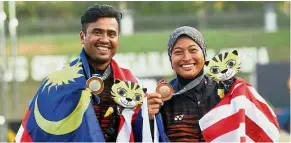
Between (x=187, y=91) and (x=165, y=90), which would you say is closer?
(x=165, y=90)

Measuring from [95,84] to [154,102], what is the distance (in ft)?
0.99

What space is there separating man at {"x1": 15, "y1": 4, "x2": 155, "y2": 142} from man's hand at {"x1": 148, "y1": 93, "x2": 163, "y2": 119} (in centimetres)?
7

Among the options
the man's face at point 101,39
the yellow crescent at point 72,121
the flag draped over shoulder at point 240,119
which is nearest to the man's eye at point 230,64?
the flag draped over shoulder at point 240,119

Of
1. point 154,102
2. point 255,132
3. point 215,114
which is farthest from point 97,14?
point 255,132

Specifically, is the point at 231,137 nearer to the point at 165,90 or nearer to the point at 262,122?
the point at 262,122

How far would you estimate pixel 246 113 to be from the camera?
3479 millimetres

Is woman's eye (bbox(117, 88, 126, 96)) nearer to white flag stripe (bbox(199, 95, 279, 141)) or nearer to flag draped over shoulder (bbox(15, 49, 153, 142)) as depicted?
flag draped over shoulder (bbox(15, 49, 153, 142))

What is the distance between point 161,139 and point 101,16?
694 mm

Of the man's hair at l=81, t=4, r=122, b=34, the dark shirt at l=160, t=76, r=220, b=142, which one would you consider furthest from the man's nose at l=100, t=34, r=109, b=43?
the dark shirt at l=160, t=76, r=220, b=142

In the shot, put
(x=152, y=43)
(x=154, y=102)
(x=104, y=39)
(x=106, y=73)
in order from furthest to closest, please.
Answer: (x=152, y=43)
(x=106, y=73)
(x=104, y=39)
(x=154, y=102)

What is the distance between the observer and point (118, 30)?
3.55 meters

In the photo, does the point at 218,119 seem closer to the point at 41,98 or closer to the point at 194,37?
the point at 194,37

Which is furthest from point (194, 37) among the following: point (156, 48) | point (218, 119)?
point (156, 48)

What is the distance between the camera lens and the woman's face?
3442 mm
